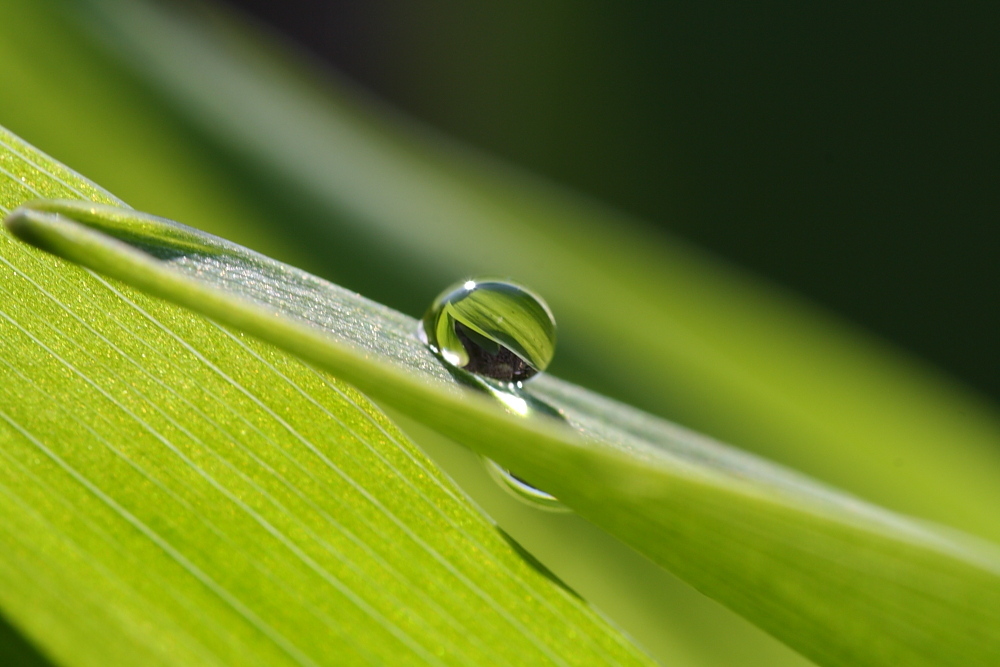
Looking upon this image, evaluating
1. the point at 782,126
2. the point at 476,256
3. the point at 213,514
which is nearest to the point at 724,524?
the point at 213,514

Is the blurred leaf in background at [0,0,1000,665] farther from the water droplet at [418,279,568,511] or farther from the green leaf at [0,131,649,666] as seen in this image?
the green leaf at [0,131,649,666]

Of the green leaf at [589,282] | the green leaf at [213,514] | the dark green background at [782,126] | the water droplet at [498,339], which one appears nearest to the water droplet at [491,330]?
the water droplet at [498,339]

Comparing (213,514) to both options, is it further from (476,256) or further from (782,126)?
(782,126)

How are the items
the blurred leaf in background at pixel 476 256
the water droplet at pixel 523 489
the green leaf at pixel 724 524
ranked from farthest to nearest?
the blurred leaf in background at pixel 476 256 < the water droplet at pixel 523 489 < the green leaf at pixel 724 524

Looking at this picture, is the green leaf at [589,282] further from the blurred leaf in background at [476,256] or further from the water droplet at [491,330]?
the water droplet at [491,330]

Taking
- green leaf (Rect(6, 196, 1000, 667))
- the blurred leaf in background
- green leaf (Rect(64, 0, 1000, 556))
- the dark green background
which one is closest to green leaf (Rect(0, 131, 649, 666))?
green leaf (Rect(6, 196, 1000, 667))
